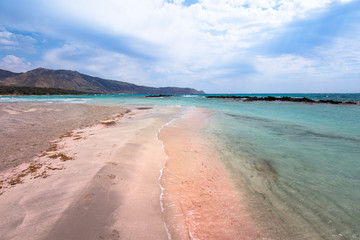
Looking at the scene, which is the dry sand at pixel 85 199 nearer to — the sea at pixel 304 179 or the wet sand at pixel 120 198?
the wet sand at pixel 120 198

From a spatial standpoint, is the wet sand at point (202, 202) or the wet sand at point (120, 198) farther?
the wet sand at point (202, 202)

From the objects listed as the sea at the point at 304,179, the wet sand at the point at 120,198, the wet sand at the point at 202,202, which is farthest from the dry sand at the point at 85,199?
the sea at the point at 304,179

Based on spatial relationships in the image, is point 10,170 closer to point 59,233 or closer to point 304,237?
point 59,233

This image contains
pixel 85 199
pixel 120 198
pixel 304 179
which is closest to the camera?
pixel 85 199

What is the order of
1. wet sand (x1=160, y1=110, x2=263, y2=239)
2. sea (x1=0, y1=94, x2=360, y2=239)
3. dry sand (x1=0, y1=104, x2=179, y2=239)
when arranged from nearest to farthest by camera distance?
dry sand (x1=0, y1=104, x2=179, y2=239) < wet sand (x1=160, y1=110, x2=263, y2=239) < sea (x1=0, y1=94, x2=360, y2=239)

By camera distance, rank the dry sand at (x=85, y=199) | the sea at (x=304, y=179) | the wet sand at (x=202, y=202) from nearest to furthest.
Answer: the dry sand at (x=85, y=199)
the wet sand at (x=202, y=202)
the sea at (x=304, y=179)

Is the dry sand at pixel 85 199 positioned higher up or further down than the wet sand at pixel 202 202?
higher up

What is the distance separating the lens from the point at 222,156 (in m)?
6.30

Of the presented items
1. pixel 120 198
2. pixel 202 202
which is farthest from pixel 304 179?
pixel 120 198

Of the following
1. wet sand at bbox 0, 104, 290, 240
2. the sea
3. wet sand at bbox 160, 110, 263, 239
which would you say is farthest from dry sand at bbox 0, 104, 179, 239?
the sea

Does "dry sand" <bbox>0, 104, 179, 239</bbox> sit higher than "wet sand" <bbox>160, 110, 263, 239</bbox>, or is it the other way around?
"dry sand" <bbox>0, 104, 179, 239</bbox>

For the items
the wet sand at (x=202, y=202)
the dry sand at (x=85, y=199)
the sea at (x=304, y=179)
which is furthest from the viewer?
the sea at (x=304, y=179)

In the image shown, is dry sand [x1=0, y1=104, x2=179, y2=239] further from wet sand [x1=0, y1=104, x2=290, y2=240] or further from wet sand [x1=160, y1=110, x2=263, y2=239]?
wet sand [x1=160, y1=110, x2=263, y2=239]

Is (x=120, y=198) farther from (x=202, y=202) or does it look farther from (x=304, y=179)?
(x=304, y=179)
